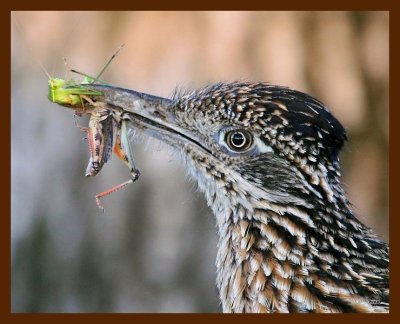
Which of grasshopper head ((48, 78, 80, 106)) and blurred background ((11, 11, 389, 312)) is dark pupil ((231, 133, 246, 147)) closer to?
grasshopper head ((48, 78, 80, 106))

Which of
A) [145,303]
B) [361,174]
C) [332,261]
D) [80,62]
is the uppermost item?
[80,62]

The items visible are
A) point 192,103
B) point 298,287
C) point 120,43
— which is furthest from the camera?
point 120,43

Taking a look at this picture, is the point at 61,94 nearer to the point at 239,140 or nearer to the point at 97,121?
the point at 97,121

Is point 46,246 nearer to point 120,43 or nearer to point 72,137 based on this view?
point 72,137

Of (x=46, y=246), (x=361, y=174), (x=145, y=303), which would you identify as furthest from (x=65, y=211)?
(x=361, y=174)

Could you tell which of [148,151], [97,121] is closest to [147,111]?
[97,121]

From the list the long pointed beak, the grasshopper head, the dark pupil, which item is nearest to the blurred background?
the grasshopper head
